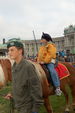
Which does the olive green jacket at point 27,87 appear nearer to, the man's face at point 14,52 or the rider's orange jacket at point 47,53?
the man's face at point 14,52

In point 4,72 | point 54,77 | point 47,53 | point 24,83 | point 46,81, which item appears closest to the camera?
point 24,83

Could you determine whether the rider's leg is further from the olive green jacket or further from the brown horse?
the olive green jacket

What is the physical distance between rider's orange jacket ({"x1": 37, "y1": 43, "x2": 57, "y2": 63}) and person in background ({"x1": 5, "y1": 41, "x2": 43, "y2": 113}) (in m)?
2.97

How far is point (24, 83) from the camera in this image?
10.4ft

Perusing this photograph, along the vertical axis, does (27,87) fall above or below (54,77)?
above

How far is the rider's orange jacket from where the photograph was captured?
6.19 m

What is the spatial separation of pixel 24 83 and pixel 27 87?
63mm

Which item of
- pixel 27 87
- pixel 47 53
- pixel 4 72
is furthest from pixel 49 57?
pixel 27 87

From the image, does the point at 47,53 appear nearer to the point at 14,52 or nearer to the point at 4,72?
the point at 4,72

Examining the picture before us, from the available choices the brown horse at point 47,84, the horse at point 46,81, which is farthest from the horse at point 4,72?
the brown horse at point 47,84

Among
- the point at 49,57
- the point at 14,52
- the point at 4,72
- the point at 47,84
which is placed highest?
the point at 14,52

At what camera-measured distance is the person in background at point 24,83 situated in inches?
122

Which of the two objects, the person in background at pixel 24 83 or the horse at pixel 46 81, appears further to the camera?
the horse at pixel 46 81

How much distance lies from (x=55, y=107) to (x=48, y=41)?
88.3 inches
